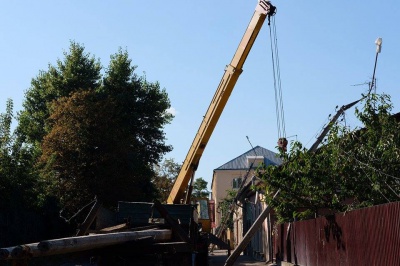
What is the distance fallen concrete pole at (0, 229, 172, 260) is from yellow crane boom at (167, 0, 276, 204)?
13.8 metres

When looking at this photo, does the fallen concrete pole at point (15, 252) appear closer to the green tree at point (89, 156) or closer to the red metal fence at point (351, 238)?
the red metal fence at point (351, 238)

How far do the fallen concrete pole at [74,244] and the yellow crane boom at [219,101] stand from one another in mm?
13760

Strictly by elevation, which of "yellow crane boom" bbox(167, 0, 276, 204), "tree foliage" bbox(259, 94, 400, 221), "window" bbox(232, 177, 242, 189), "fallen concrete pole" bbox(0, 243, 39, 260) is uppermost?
"window" bbox(232, 177, 242, 189)

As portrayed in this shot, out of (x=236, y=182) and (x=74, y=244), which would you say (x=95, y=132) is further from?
(x=236, y=182)

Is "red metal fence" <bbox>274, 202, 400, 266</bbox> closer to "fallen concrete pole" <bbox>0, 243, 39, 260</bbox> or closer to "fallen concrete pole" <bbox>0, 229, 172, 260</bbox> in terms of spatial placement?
"fallen concrete pole" <bbox>0, 229, 172, 260</bbox>

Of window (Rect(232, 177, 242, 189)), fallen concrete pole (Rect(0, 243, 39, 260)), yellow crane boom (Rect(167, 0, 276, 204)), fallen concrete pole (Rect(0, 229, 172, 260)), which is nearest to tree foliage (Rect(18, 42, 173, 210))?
yellow crane boom (Rect(167, 0, 276, 204))

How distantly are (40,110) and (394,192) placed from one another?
35.5 metres

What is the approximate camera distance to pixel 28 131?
143 ft

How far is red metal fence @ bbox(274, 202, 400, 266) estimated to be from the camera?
11.3m

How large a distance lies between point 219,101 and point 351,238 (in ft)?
35.2

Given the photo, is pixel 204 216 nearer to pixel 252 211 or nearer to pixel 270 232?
pixel 270 232

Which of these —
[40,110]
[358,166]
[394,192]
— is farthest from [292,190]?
[40,110]

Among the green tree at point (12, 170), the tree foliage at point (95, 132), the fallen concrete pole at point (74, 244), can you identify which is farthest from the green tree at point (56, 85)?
the fallen concrete pole at point (74, 244)

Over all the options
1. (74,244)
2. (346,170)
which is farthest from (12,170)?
(74,244)
